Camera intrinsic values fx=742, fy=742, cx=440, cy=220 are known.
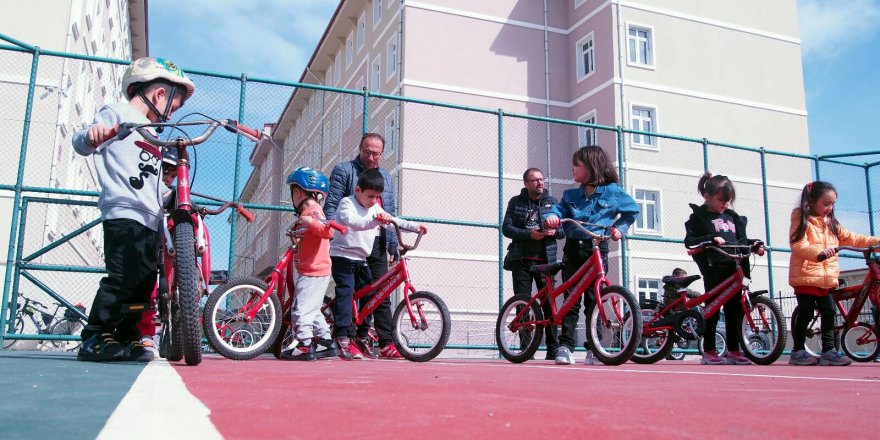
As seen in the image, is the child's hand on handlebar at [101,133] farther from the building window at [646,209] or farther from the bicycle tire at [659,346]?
the building window at [646,209]

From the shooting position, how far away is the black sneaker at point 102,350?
12.8 ft

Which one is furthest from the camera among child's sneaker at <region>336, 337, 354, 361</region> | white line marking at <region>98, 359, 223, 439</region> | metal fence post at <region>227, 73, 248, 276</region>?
metal fence post at <region>227, 73, 248, 276</region>

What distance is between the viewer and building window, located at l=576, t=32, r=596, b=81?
25328mm

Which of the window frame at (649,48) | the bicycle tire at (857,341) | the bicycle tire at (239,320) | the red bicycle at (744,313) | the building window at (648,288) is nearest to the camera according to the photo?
the bicycle tire at (239,320)

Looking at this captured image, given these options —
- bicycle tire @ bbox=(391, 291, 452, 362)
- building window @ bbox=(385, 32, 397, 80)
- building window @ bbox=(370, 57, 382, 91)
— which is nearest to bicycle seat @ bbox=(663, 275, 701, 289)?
bicycle tire @ bbox=(391, 291, 452, 362)

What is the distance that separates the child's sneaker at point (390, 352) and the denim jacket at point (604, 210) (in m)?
1.70

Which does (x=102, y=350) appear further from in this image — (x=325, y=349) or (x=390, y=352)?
(x=390, y=352)

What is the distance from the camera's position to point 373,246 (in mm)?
6273

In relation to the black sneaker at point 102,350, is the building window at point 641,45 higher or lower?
higher

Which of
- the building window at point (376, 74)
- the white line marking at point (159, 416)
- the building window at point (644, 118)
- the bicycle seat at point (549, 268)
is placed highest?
the building window at point (376, 74)

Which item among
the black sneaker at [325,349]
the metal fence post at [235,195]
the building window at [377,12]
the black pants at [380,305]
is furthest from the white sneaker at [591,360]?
the building window at [377,12]

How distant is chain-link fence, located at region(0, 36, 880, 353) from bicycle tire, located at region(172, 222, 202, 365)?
2.10 ft

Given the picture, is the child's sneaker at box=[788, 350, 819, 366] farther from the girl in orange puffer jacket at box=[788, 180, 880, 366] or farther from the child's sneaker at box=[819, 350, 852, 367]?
the child's sneaker at box=[819, 350, 852, 367]

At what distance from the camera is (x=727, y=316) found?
257 inches
